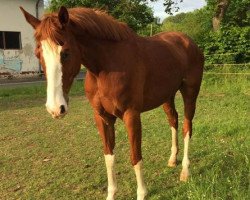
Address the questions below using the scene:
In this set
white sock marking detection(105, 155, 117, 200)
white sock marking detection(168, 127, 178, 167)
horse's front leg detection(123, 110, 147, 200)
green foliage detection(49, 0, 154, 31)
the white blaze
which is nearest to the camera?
the white blaze

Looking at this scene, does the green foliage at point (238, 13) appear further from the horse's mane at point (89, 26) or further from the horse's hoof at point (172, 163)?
the horse's mane at point (89, 26)

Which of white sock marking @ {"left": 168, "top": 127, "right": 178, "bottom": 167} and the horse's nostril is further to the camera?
white sock marking @ {"left": 168, "top": 127, "right": 178, "bottom": 167}

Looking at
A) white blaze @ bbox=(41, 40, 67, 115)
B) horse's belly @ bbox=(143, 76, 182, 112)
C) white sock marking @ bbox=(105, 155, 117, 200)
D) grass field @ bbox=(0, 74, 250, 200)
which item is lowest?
grass field @ bbox=(0, 74, 250, 200)

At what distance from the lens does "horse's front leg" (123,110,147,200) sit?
335 centimetres

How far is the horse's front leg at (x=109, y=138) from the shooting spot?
143 inches

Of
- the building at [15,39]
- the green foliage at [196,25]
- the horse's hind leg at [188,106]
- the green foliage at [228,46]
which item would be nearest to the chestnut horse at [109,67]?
the horse's hind leg at [188,106]

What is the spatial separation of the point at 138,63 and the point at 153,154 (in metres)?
2.10

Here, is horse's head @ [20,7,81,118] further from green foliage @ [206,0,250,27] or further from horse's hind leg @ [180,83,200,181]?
green foliage @ [206,0,250,27]

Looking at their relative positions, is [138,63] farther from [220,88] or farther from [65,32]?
[220,88]

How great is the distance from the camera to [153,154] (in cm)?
513

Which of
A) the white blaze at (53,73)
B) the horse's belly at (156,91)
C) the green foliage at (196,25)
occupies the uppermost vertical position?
the green foliage at (196,25)

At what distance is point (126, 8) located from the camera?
68.0 ft

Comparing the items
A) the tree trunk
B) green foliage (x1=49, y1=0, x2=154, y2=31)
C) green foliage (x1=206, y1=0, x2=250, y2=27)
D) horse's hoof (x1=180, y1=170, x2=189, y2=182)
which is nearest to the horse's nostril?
horse's hoof (x1=180, y1=170, x2=189, y2=182)

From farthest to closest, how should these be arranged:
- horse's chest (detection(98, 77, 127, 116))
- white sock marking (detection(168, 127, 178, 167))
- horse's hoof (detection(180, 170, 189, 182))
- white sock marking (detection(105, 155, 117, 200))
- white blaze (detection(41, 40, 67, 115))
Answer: white sock marking (detection(168, 127, 178, 167)) < horse's hoof (detection(180, 170, 189, 182)) < white sock marking (detection(105, 155, 117, 200)) < horse's chest (detection(98, 77, 127, 116)) < white blaze (detection(41, 40, 67, 115))
